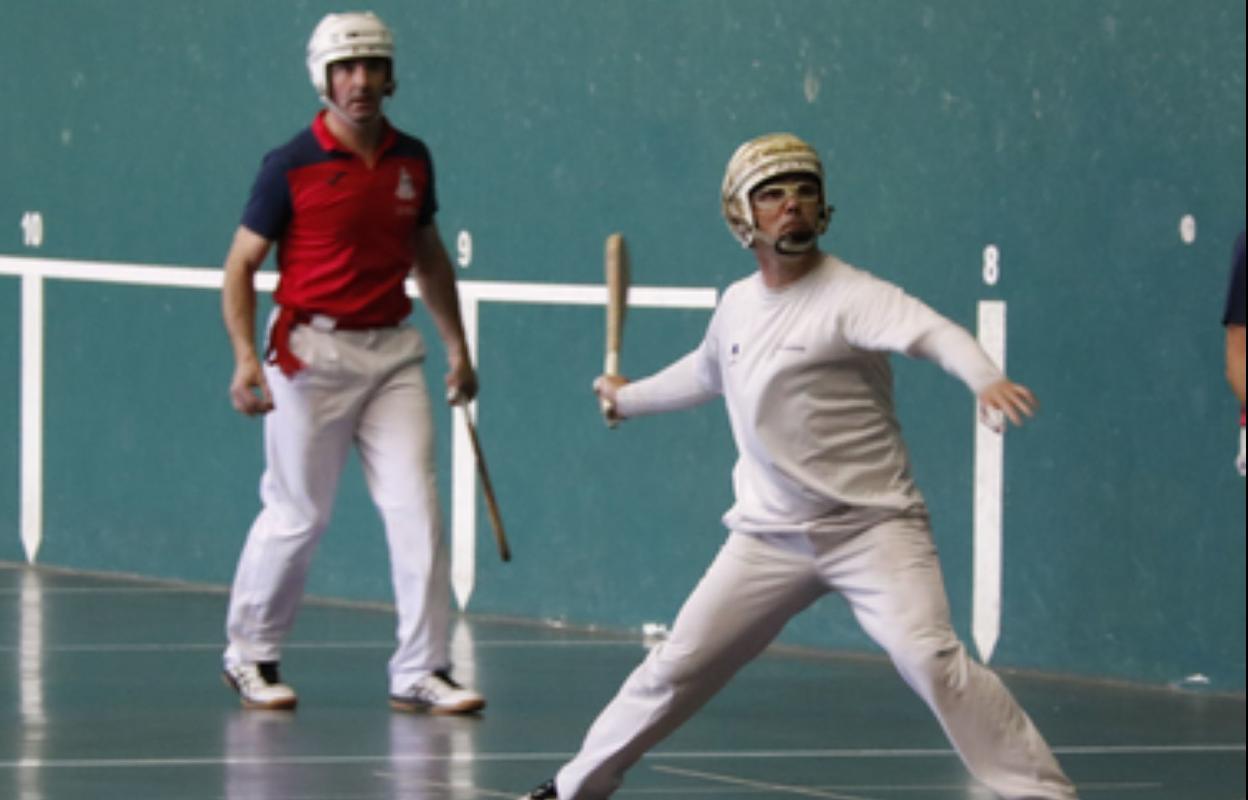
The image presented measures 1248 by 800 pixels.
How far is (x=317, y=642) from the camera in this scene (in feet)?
36.3

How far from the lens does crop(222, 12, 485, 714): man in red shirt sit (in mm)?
9094

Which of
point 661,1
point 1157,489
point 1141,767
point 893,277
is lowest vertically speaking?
point 1141,767

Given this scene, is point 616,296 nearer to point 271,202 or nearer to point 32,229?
point 271,202

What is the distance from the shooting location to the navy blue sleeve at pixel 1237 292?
28.7 feet

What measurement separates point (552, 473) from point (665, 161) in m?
1.32

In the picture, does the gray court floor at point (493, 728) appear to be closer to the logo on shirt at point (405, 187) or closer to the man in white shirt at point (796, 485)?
the man in white shirt at point (796, 485)

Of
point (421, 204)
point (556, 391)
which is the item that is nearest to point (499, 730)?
point (421, 204)

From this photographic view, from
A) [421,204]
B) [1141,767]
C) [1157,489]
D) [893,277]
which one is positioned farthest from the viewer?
[893,277]

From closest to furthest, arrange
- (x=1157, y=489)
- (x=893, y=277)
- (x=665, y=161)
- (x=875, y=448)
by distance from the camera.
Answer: (x=875, y=448) < (x=1157, y=489) < (x=893, y=277) < (x=665, y=161)

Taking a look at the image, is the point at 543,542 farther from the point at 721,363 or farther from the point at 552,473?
the point at 721,363

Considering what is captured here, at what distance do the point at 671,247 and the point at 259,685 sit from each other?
2.66 m

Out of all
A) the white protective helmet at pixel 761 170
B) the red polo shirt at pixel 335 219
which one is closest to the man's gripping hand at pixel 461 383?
the red polo shirt at pixel 335 219

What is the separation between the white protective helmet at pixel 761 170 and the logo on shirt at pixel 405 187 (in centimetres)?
230

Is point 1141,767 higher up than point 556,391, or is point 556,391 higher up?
point 556,391
